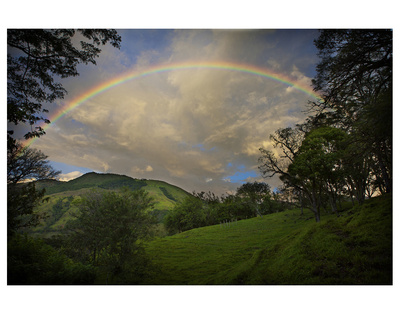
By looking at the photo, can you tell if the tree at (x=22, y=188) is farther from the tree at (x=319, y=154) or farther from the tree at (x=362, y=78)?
the tree at (x=319, y=154)

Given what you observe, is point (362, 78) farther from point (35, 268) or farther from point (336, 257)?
point (35, 268)

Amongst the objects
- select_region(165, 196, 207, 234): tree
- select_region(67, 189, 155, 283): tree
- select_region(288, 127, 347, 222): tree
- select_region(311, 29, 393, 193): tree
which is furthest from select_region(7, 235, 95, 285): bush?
select_region(165, 196, 207, 234): tree

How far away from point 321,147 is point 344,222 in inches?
306

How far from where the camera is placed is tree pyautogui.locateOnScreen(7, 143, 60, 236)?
5573 mm

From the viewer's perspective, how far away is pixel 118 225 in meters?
7.83

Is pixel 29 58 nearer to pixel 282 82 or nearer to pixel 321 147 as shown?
pixel 282 82

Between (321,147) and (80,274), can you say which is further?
(321,147)

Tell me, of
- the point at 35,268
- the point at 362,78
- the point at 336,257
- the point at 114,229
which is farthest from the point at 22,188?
the point at 362,78

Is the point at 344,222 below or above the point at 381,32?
below

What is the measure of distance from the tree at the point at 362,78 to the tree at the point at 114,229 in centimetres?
982

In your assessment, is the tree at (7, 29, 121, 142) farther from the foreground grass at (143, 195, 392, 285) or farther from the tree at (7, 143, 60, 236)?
the foreground grass at (143, 195, 392, 285)

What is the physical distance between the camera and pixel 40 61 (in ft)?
22.2
